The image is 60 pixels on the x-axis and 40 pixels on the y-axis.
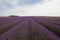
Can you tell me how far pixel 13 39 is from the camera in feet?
7.09

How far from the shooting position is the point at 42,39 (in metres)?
2.19

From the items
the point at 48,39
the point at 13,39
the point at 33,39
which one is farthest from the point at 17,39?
the point at 48,39

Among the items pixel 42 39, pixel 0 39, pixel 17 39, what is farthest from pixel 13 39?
pixel 42 39

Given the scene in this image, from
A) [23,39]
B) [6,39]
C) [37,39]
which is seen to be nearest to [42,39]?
[37,39]

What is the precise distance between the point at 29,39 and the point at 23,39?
86mm

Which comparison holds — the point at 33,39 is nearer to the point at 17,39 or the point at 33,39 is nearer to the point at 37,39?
the point at 37,39

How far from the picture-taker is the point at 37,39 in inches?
85.7

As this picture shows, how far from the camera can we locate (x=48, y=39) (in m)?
2.18

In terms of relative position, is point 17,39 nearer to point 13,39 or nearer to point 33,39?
point 13,39

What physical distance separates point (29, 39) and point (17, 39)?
6.6 inches

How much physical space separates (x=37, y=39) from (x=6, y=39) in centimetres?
43

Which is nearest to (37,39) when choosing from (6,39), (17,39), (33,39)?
(33,39)

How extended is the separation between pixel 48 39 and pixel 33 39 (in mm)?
210

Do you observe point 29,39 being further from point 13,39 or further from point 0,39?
point 0,39
